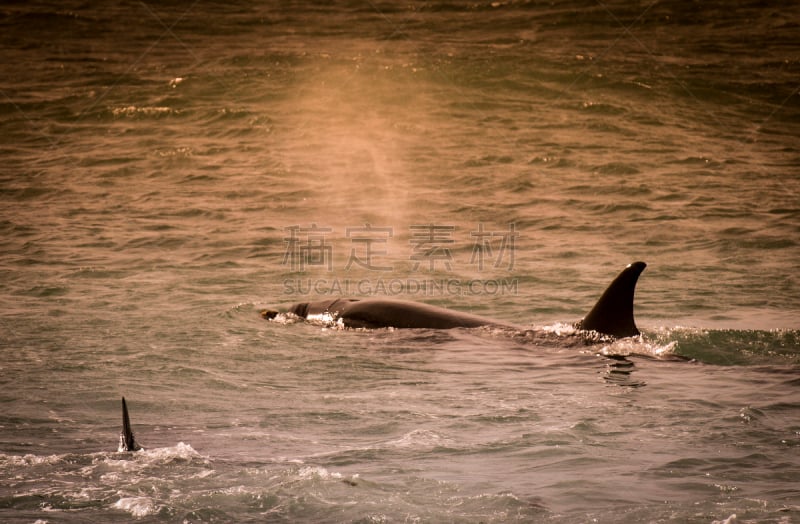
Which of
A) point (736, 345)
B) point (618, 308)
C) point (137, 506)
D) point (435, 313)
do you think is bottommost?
point (137, 506)

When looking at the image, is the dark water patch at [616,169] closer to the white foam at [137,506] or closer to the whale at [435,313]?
the whale at [435,313]

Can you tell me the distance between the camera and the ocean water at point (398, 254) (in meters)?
9.85

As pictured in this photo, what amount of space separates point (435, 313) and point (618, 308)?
342 centimetres

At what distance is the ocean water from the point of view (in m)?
9.85

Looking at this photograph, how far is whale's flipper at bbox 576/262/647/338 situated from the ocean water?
0.30 metres

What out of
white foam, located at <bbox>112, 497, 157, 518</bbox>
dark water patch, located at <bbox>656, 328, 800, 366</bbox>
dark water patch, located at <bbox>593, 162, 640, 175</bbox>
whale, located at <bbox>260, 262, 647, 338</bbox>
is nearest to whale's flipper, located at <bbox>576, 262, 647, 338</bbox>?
whale, located at <bbox>260, 262, 647, 338</bbox>

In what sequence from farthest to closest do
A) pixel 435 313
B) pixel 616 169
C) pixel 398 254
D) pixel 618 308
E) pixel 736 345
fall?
pixel 616 169
pixel 398 254
pixel 435 313
pixel 736 345
pixel 618 308

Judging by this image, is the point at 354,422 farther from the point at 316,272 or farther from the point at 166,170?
the point at 166,170

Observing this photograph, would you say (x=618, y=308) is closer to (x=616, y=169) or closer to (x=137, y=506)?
(x=137, y=506)

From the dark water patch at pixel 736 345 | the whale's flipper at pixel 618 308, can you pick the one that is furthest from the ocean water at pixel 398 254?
the whale's flipper at pixel 618 308

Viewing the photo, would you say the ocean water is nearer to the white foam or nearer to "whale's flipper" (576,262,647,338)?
the white foam

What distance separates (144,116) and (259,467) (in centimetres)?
2722

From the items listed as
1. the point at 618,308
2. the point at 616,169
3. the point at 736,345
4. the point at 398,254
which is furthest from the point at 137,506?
the point at 616,169

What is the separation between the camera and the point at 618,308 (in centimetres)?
1519
